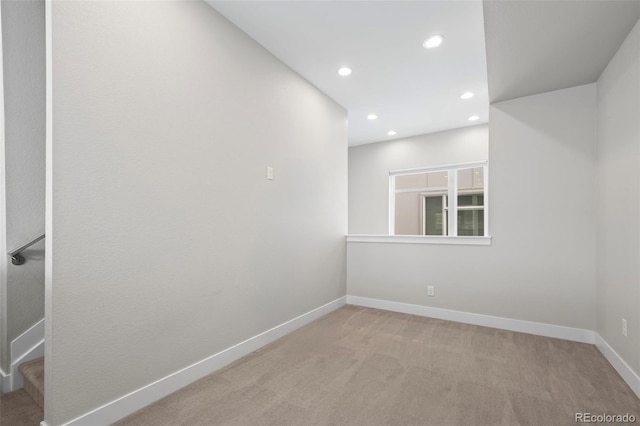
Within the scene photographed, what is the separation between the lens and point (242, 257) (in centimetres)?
250

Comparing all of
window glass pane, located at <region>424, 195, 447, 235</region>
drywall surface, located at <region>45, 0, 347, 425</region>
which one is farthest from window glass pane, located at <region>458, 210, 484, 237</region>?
drywall surface, located at <region>45, 0, 347, 425</region>

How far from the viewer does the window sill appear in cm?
332

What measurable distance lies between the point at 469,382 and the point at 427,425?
2.07 ft

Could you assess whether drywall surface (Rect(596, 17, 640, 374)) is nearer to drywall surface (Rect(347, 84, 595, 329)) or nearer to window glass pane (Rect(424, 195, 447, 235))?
drywall surface (Rect(347, 84, 595, 329))

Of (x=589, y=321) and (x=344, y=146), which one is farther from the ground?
(x=344, y=146)

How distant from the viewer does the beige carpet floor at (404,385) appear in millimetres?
1710

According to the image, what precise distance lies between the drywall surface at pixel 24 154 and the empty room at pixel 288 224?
0.04ft

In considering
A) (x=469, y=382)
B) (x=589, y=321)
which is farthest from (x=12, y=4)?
(x=589, y=321)

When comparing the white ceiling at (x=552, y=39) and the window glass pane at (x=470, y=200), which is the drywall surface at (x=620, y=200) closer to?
the white ceiling at (x=552, y=39)

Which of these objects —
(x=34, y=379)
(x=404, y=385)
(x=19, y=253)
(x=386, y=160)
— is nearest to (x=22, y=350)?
(x=34, y=379)

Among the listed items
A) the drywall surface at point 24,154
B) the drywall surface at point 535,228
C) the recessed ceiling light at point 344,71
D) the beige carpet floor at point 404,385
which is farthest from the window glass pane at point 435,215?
the drywall surface at point 24,154

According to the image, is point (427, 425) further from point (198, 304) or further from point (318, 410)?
point (198, 304)

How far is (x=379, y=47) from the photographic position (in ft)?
9.15

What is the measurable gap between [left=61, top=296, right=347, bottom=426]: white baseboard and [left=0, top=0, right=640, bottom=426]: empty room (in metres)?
0.01
